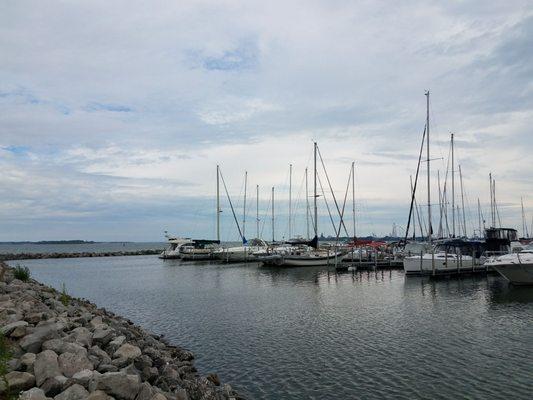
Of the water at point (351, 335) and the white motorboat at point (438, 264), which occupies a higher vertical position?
the white motorboat at point (438, 264)

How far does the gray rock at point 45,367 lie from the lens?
29.2ft

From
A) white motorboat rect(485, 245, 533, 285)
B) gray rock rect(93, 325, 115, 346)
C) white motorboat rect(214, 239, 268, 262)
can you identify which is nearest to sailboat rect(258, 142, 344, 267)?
white motorboat rect(214, 239, 268, 262)

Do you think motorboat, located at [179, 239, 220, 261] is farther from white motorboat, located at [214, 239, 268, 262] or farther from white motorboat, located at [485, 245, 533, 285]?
white motorboat, located at [485, 245, 533, 285]

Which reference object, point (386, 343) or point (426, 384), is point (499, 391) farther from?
point (386, 343)

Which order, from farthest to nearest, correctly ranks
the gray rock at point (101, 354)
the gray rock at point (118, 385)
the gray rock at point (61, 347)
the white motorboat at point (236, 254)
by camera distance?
the white motorboat at point (236, 254)
the gray rock at point (101, 354)
the gray rock at point (61, 347)
the gray rock at point (118, 385)

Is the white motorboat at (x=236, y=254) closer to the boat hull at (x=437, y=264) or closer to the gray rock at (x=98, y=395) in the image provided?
the boat hull at (x=437, y=264)

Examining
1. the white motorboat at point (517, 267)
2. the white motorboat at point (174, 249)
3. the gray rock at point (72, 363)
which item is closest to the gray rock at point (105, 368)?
the gray rock at point (72, 363)

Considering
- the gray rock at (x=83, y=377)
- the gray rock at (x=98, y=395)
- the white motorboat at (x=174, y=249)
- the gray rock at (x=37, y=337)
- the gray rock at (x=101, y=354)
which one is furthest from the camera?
the white motorboat at (x=174, y=249)

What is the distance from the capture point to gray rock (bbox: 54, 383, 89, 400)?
8195mm

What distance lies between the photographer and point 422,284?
136ft

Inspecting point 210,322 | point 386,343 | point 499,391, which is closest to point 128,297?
point 210,322

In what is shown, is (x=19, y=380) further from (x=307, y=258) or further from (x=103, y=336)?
(x=307, y=258)

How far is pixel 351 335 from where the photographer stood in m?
20.7

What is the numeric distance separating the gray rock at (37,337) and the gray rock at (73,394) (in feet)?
9.15
